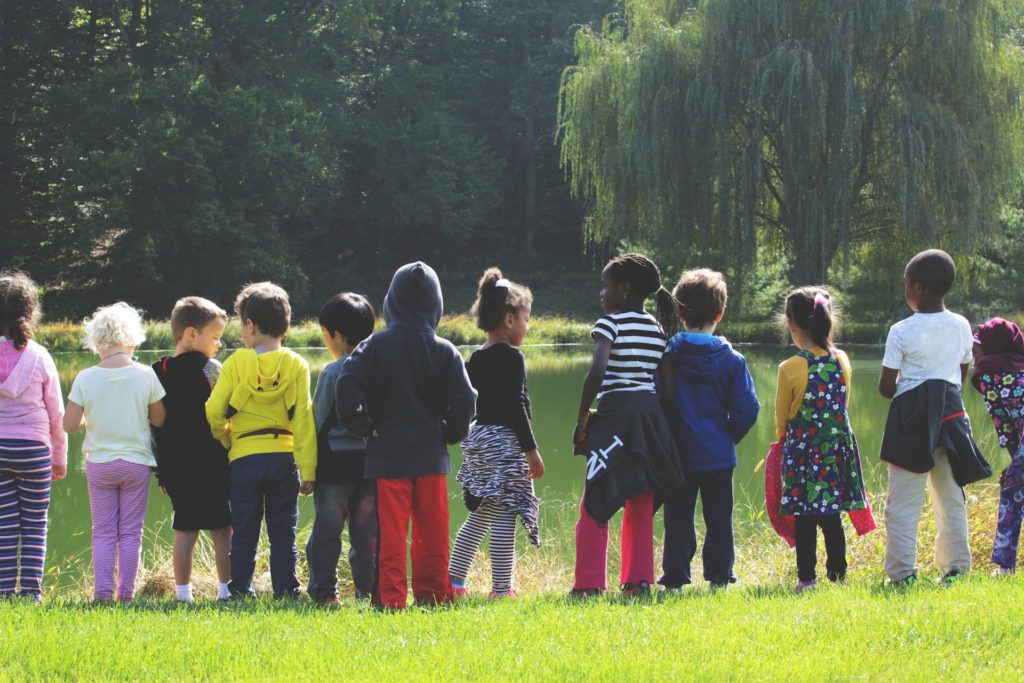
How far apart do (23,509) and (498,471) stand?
189cm

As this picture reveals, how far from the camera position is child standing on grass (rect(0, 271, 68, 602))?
4555 mm

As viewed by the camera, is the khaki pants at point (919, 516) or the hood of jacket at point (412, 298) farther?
the khaki pants at point (919, 516)

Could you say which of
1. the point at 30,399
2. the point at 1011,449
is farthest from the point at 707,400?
the point at 30,399

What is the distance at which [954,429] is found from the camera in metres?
4.54

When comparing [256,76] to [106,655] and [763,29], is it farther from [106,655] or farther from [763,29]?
[106,655]

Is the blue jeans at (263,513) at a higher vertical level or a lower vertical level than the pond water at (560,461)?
higher

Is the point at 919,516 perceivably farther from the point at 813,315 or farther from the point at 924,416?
the point at 813,315

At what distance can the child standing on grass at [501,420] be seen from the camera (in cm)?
466

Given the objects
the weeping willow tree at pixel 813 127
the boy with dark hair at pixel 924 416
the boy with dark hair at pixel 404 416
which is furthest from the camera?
the weeping willow tree at pixel 813 127

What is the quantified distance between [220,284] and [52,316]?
5062 mm

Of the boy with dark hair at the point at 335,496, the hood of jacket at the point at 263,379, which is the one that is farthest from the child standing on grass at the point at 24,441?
the boy with dark hair at the point at 335,496

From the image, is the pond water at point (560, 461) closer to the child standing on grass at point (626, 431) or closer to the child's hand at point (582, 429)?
the child standing on grass at point (626, 431)

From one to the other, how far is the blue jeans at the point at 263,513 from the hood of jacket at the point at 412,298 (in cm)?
77

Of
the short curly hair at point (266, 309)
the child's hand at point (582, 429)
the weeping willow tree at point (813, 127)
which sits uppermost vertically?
the weeping willow tree at point (813, 127)
